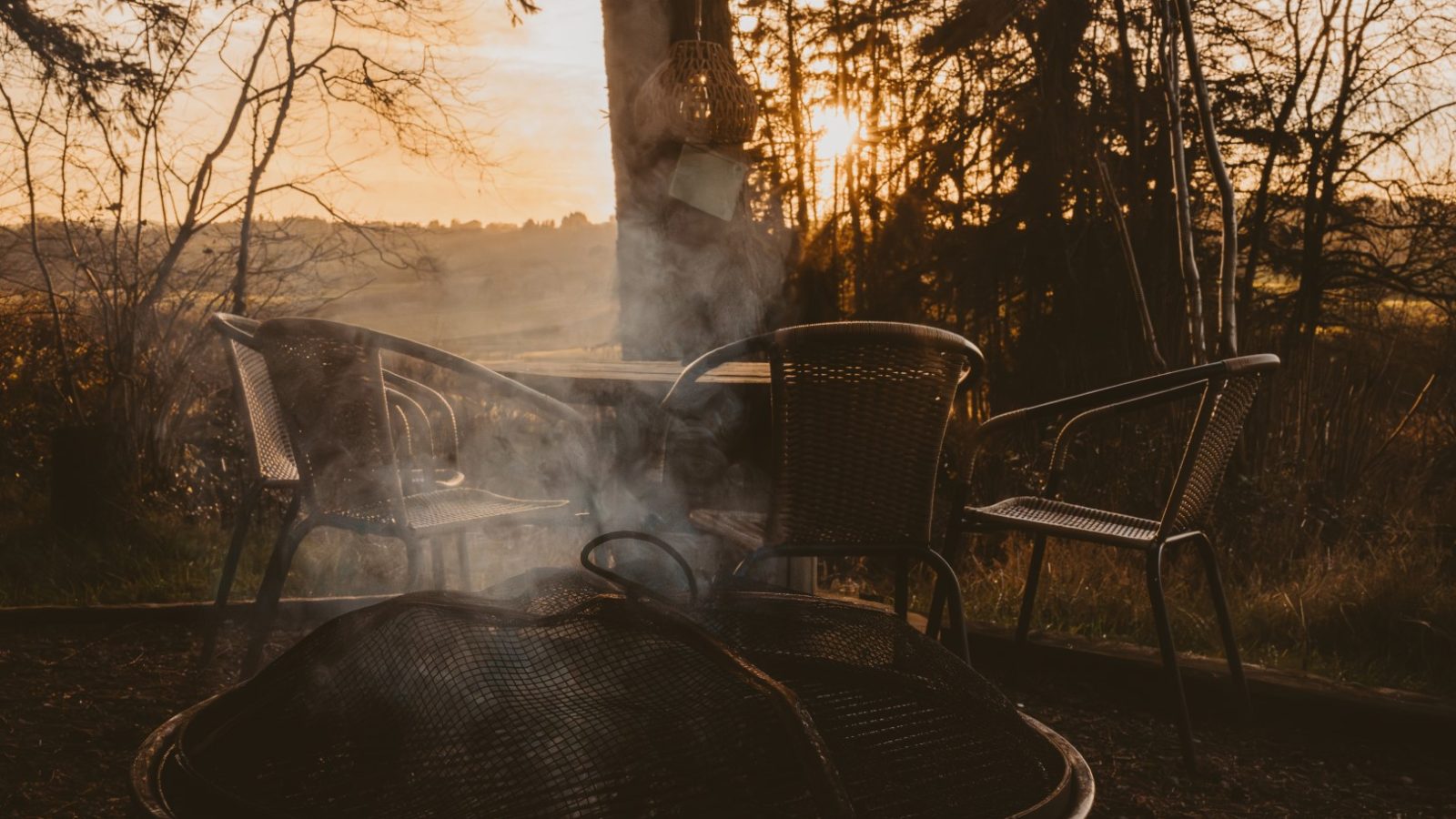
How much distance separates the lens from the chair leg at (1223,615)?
2.78m

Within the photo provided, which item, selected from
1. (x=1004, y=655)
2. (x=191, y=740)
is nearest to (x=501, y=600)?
(x=191, y=740)

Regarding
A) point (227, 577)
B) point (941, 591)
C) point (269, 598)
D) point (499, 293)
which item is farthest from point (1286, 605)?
point (499, 293)

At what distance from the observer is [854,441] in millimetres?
2246

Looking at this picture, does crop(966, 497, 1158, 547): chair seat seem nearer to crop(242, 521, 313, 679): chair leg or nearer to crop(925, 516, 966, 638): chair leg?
crop(925, 516, 966, 638): chair leg

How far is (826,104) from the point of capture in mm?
10211

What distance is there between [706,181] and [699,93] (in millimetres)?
377

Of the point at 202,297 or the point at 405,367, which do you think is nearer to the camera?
the point at 202,297

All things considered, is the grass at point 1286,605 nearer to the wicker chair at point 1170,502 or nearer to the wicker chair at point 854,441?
the wicker chair at point 1170,502

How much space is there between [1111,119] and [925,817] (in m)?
7.20

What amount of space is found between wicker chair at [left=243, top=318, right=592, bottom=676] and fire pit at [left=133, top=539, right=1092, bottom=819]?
43.7 inches

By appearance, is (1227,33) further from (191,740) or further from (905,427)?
A: (191,740)

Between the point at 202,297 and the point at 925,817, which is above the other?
the point at 202,297

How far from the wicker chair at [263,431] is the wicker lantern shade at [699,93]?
143 centimetres

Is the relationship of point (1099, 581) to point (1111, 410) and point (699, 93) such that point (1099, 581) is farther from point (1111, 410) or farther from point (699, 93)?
point (699, 93)
